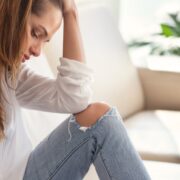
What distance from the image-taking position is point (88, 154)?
1092 mm

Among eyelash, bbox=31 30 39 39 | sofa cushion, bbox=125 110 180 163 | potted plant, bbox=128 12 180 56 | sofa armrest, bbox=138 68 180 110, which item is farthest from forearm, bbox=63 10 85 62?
potted plant, bbox=128 12 180 56

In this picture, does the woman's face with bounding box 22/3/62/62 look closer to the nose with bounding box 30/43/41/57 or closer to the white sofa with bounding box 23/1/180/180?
the nose with bounding box 30/43/41/57

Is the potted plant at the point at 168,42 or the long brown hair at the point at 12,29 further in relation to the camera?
the potted plant at the point at 168,42

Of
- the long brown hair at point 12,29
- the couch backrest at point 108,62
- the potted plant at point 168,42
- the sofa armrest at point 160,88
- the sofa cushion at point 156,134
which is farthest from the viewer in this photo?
the potted plant at point 168,42

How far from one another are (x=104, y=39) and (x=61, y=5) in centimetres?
73

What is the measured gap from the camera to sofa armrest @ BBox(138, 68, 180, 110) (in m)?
1.96

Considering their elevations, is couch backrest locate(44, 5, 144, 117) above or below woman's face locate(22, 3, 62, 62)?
below

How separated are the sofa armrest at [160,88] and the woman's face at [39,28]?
0.98 meters

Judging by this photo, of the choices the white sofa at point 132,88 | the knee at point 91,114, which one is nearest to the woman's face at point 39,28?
the knee at point 91,114

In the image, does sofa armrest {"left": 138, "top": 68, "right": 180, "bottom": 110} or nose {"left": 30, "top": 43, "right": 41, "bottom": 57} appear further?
sofa armrest {"left": 138, "top": 68, "right": 180, "bottom": 110}

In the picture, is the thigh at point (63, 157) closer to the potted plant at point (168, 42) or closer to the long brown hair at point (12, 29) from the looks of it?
the long brown hair at point (12, 29)

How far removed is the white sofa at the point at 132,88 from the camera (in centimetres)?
159

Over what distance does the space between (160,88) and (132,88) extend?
0.14m

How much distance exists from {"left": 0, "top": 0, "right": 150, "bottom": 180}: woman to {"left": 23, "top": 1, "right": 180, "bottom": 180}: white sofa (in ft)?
1.41
